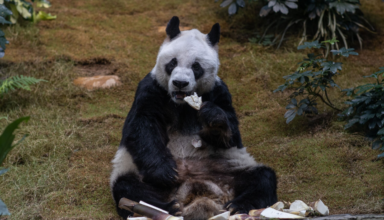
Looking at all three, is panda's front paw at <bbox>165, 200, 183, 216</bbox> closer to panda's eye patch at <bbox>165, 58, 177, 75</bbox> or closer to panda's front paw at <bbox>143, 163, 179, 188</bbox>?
panda's front paw at <bbox>143, 163, 179, 188</bbox>

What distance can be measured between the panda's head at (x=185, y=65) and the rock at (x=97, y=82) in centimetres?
293

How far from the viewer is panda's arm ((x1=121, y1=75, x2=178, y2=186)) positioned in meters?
4.09

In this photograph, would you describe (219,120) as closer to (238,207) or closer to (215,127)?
(215,127)

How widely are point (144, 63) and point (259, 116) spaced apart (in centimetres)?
256

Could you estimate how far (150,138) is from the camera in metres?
4.18

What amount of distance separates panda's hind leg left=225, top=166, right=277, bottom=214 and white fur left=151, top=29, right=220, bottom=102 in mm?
1024

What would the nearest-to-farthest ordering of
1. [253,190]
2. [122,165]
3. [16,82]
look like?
[253,190] → [122,165] → [16,82]

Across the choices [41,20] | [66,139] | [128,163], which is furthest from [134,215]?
[41,20]

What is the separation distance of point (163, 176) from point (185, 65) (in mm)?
1152

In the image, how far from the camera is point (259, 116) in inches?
259

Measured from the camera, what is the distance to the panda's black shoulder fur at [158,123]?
13.5ft

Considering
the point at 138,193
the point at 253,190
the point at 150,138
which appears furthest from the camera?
the point at 150,138

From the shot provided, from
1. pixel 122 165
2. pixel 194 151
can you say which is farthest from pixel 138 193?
pixel 194 151

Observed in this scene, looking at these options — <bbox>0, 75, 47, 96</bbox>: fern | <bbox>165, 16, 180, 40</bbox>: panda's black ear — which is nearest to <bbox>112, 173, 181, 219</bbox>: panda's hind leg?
<bbox>165, 16, 180, 40</bbox>: panda's black ear
